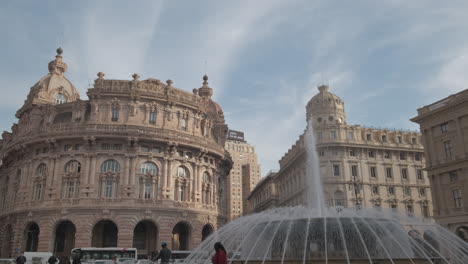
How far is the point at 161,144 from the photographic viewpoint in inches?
1727

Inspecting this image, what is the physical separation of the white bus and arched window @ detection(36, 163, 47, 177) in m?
11.1

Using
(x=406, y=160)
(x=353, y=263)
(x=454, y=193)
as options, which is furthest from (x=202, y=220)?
(x=353, y=263)

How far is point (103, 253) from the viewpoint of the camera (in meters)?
36.4

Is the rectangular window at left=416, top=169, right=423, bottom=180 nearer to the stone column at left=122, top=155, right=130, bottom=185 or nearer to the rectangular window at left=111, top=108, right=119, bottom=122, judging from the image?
the stone column at left=122, top=155, right=130, bottom=185

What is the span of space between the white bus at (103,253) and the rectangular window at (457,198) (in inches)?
1142

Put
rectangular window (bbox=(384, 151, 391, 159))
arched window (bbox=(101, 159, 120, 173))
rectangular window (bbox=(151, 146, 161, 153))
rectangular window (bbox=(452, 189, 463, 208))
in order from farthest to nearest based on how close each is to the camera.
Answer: rectangular window (bbox=(384, 151, 391, 159)) → rectangular window (bbox=(151, 146, 161, 153)) → arched window (bbox=(101, 159, 120, 173)) → rectangular window (bbox=(452, 189, 463, 208))

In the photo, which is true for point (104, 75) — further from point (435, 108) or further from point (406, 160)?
point (406, 160)

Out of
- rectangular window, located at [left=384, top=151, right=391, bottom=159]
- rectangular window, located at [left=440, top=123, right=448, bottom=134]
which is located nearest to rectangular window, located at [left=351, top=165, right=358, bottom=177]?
rectangular window, located at [left=384, top=151, right=391, bottom=159]

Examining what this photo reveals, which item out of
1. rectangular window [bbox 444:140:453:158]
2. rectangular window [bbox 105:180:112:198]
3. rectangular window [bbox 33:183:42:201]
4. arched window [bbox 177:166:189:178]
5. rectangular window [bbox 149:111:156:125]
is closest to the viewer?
rectangular window [bbox 444:140:453:158]

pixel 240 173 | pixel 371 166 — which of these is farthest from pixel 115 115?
pixel 240 173

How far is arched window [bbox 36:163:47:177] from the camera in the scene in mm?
43409

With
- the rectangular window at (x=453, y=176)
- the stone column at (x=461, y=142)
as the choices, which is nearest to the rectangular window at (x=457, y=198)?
the rectangular window at (x=453, y=176)

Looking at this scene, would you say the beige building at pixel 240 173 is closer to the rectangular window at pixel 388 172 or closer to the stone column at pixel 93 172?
the rectangular window at pixel 388 172

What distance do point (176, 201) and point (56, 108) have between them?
18.6 metres
